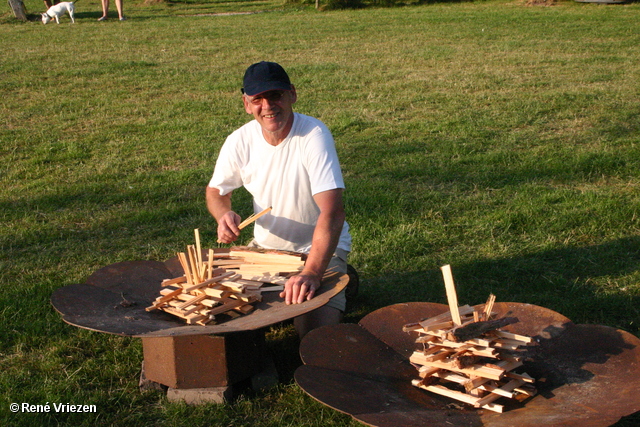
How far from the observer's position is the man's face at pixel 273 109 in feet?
12.4

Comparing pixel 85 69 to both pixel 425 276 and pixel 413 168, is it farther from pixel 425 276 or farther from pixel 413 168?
pixel 425 276

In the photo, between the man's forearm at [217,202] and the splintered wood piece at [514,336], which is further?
the man's forearm at [217,202]

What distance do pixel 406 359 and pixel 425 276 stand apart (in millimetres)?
1764

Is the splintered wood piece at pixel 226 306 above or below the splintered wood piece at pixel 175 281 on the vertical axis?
below

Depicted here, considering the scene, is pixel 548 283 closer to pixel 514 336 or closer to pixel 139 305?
pixel 514 336

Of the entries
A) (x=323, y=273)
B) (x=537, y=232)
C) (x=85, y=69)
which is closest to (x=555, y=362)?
(x=323, y=273)

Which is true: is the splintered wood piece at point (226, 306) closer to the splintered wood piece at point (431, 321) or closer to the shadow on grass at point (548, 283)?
the splintered wood piece at point (431, 321)

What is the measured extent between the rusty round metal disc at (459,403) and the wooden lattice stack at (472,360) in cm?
6

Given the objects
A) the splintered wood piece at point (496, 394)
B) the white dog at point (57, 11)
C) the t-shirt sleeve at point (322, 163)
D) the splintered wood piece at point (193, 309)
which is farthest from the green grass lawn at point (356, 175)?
the white dog at point (57, 11)

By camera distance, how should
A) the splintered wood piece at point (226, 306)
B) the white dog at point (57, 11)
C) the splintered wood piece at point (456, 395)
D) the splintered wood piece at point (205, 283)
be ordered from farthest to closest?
the white dog at point (57, 11) < the splintered wood piece at point (205, 283) < the splintered wood piece at point (226, 306) < the splintered wood piece at point (456, 395)

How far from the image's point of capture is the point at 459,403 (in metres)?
2.96

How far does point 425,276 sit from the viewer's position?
507cm

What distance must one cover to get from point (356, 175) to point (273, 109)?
3.43m

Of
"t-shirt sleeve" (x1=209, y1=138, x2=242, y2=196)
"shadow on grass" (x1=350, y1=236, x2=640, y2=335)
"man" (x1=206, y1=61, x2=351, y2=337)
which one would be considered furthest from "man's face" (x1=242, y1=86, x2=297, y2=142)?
"shadow on grass" (x1=350, y1=236, x2=640, y2=335)
